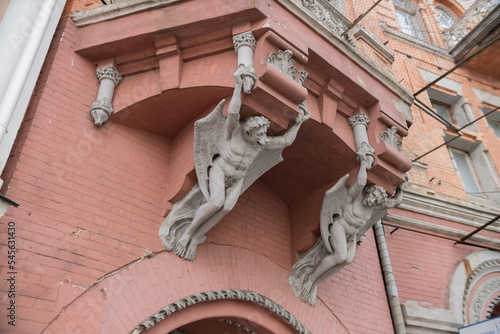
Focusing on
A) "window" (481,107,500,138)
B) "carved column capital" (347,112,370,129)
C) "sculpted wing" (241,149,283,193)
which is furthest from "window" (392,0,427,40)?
"sculpted wing" (241,149,283,193)

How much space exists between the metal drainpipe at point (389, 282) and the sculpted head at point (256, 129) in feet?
10.6

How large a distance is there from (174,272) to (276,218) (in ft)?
5.92

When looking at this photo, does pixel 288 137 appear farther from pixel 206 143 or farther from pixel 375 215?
pixel 375 215

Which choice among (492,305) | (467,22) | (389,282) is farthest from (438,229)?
(467,22)

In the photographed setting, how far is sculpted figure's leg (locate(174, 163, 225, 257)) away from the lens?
4.49m

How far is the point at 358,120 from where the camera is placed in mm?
5555

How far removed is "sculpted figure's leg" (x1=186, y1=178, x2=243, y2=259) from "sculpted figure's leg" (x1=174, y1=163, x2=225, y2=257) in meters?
0.04

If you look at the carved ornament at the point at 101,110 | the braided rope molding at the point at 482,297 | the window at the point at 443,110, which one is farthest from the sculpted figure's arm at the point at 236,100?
the window at the point at 443,110

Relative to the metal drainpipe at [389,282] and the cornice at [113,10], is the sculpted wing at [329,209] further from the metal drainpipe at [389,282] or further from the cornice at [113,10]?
the cornice at [113,10]

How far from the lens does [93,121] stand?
15.9ft

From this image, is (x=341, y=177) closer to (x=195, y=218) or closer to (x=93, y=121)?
(x=195, y=218)

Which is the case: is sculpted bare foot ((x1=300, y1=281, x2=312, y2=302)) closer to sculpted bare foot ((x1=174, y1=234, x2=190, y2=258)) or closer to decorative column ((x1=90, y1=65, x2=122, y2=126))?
sculpted bare foot ((x1=174, y1=234, x2=190, y2=258))

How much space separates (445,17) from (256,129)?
38.7ft

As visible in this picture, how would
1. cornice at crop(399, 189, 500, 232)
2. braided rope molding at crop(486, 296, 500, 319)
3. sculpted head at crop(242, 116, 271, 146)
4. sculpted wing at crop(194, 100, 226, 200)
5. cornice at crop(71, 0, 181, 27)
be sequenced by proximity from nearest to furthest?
1. sculpted head at crop(242, 116, 271, 146)
2. sculpted wing at crop(194, 100, 226, 200)
3. cornice at crop(71, 0, 181, 27)
4. braided rope molding at crop(486, 296, 500, 319)
5. cornice at crop(399, 189, 500, 232)
